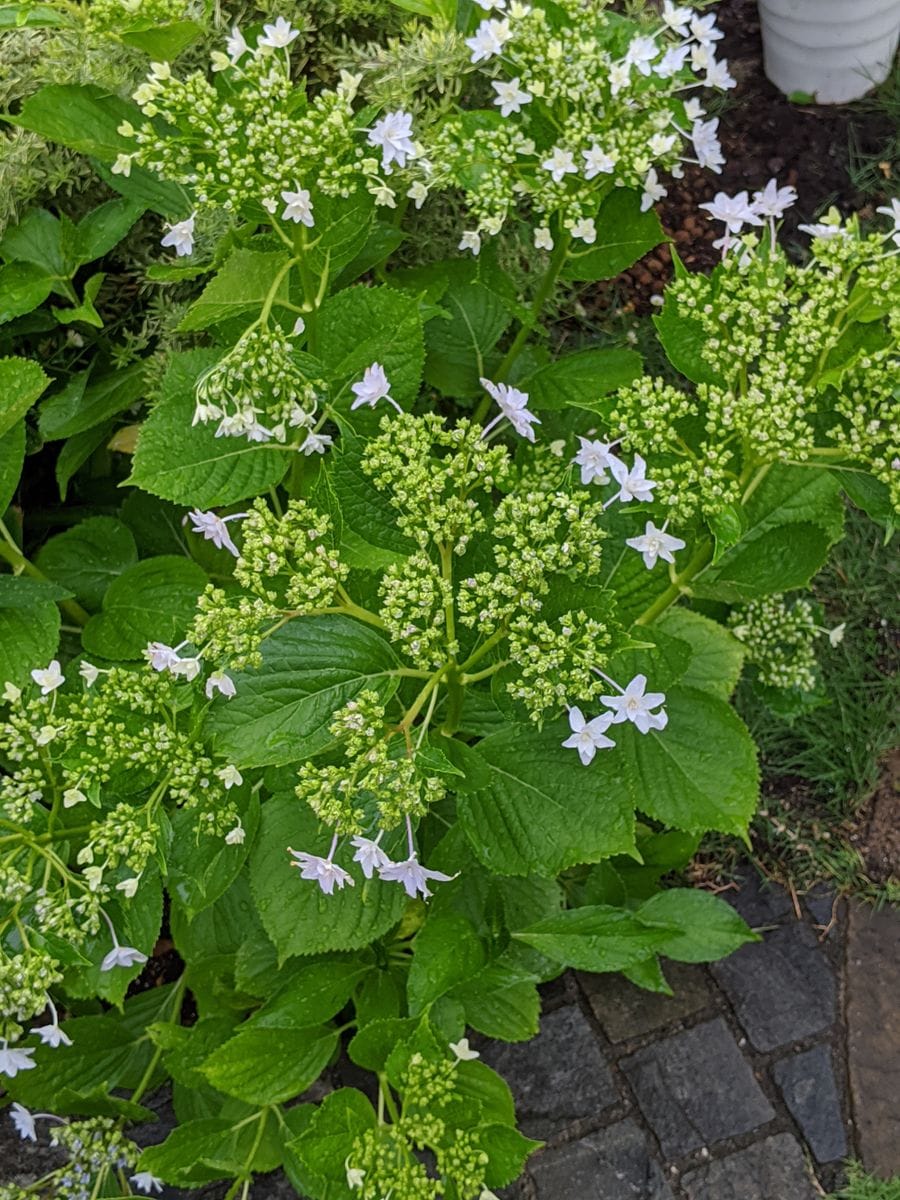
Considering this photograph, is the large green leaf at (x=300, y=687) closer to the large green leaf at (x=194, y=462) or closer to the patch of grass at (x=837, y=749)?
Answer: the large green leaf at (x=194, y=462)

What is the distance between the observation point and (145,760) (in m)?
1.43

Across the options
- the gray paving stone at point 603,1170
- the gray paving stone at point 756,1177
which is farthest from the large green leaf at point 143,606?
the gray paving stone at point 756,1177

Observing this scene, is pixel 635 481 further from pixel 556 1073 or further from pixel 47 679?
pixel 556 1073

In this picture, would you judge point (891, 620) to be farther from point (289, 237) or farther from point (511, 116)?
point (289, 237)

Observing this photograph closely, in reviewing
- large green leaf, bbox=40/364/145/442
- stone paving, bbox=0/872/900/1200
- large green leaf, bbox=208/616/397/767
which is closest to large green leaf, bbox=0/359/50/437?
large green leaf, bbox=40/364/145/442

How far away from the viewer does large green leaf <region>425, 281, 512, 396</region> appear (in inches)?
83.8

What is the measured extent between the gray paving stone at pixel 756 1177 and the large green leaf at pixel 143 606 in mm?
1579

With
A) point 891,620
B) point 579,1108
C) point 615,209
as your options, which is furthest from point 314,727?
point 891,620

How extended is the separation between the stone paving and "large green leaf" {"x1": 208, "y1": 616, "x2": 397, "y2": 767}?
1.39 m

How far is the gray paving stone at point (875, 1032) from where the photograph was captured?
2.36m

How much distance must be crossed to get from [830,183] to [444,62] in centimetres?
178

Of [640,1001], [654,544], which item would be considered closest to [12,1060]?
[654,544]

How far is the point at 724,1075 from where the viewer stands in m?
2.41

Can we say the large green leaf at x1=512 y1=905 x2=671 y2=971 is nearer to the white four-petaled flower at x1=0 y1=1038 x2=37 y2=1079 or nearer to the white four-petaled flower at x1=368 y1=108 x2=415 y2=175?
the white four-petaled flower at x1=0 y1=1038 x2=37 y2=1079
